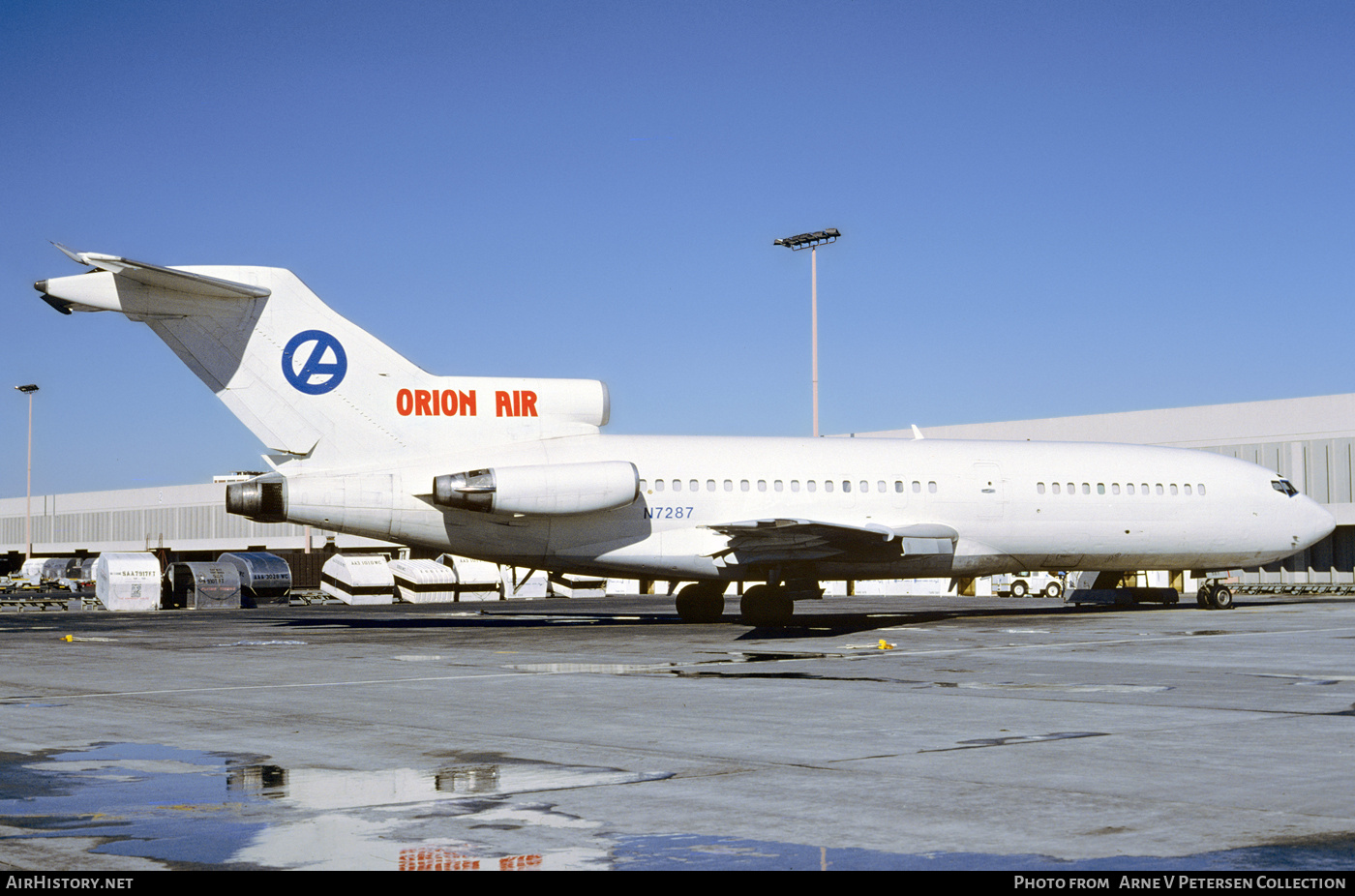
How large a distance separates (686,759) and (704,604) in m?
18.7

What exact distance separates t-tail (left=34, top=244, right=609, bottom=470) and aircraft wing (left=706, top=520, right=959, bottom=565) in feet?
16.3

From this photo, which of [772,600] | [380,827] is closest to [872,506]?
[772,600]

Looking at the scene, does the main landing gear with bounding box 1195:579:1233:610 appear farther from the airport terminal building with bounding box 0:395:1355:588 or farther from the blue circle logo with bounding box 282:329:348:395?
the blue circle logo with bounding box 282:329:348:395

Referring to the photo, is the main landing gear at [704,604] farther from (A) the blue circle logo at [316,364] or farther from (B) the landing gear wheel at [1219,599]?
(B) the landing gear wheel at [1219,599]

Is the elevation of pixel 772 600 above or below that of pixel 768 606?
above

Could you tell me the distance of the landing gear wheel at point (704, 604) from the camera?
89.9ft

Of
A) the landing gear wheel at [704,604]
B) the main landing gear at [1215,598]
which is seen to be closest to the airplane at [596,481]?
the landing gear wheel at [704,604]

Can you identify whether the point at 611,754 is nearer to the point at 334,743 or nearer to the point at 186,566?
the point at 334,743

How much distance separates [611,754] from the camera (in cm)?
894

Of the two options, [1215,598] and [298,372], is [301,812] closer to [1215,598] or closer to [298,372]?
[298,372]

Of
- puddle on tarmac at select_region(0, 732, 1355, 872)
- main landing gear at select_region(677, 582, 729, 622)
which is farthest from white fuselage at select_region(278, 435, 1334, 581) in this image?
puddle on tarmac at select_region(0, 732, 1355, 872)

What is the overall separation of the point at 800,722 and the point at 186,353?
636 inches

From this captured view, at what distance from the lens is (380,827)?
6.50 metres
